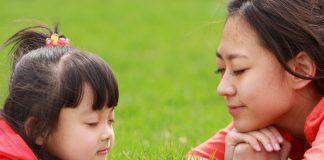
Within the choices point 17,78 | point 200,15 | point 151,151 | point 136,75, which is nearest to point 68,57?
point 17,78

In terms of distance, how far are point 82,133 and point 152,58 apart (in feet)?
21.5

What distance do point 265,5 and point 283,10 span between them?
10cm

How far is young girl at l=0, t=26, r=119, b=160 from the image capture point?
12.8ft

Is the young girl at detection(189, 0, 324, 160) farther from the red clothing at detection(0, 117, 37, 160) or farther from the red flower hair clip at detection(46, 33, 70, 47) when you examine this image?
the red clothing at detection(0, 117, 37, 160)

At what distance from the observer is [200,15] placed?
13570 mm

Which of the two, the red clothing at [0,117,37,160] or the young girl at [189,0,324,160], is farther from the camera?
the young girl at [189,0,324,160]

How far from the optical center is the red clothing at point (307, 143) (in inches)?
150

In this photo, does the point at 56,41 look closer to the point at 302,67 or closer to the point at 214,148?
the point at 214,148

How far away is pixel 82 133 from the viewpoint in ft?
12.9

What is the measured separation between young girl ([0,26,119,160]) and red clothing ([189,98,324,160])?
2.09ft

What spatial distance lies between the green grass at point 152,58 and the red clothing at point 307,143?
0.48ft

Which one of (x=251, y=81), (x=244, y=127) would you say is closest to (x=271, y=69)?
(x=251, y=81)

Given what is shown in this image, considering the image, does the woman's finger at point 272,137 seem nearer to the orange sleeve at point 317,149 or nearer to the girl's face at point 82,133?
the orange sleeve at point 317,149

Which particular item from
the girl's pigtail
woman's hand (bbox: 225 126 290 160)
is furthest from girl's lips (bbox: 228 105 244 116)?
the girl's pigtail
